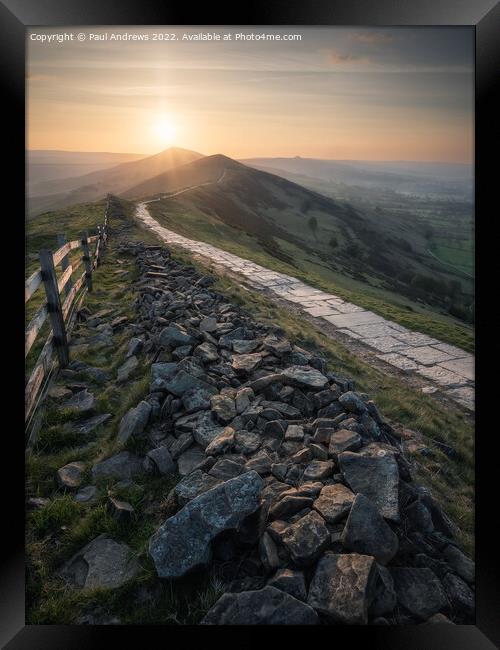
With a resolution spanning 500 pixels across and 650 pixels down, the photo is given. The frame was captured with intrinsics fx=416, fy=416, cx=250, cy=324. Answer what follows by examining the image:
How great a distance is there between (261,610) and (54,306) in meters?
5.01

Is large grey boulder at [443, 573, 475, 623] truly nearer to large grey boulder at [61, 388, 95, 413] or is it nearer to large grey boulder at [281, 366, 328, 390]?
large grey boulder at [281, 366, 328, 390]

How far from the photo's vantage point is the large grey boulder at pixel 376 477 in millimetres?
3109

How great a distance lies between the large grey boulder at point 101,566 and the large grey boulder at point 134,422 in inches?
44.2

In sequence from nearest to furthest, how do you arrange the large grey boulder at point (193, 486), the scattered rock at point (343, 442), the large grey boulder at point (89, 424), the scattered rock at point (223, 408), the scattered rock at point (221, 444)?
1. the large grey boulder at point (193, 486)
2. the scattered rock at point (343, 442)
3. the scattered rock at point (221, 444)
4. the scattered rock at point (223, 408)
5. the large grey boulder at point (89, 424)

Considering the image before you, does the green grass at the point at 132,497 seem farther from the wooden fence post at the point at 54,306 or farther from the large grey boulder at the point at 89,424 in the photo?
the wooden fence post at the point at 54,306

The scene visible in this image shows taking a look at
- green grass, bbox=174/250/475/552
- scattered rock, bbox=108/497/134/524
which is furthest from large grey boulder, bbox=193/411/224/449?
green grass, bbox=174/250/475/552

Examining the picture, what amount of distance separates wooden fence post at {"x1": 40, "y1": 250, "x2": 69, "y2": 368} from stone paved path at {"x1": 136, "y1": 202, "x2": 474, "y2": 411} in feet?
19.3

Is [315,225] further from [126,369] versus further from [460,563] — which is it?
[460,563]

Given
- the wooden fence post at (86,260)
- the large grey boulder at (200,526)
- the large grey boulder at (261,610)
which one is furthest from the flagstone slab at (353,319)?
the large grey boulder at (261,610)

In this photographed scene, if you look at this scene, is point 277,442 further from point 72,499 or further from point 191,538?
point 72,499

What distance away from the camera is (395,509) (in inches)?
121

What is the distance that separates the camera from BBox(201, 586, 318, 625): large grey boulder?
256cm
